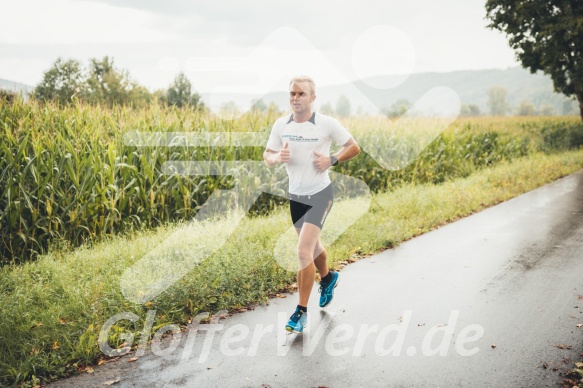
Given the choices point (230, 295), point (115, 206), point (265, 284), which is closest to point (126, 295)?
point (230, 295)

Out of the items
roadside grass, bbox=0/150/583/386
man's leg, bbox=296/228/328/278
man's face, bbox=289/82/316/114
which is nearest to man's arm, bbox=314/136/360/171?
man's face, bbox=289/82/316/114

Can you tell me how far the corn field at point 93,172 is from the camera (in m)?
6.71

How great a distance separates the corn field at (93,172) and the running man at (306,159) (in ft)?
12.4

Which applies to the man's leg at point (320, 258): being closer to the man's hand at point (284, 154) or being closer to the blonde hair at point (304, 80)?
the man's hand at point (284, 154)

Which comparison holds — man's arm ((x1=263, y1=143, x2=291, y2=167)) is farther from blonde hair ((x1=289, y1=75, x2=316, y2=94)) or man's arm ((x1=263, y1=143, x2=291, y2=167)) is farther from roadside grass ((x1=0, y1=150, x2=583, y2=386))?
roadside grass ((x1=0, y1=150, x2=583, y2=386))

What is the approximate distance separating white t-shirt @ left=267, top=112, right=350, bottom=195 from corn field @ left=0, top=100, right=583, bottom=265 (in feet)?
12.6

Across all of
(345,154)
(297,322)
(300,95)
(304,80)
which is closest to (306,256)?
(297,322)

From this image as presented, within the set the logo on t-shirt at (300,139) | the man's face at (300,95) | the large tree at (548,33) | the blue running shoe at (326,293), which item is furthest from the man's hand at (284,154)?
the large tree at (548,33)

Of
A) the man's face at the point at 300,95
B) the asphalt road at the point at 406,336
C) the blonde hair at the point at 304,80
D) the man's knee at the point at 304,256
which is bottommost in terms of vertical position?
the asphalt road at the point at 406,336

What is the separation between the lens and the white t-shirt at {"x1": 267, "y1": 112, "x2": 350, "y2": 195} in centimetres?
439

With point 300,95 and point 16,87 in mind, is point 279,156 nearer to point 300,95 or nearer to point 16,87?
point 300,95

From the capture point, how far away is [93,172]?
23.9 ft

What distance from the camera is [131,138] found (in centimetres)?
862

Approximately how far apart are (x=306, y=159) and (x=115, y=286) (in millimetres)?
2406
